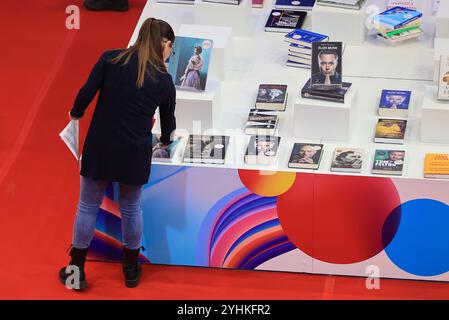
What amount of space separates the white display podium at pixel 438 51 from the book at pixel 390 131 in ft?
1.61

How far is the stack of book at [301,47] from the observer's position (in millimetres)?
8000

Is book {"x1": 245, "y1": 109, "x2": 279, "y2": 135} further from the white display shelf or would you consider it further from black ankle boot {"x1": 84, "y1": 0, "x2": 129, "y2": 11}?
black ankle boot {"x1": 84, "y1": 0, "x2": 129, "y2": 11}

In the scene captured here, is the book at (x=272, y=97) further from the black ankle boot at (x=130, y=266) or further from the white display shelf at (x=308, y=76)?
the black ankle boot at (x=130, y=266)

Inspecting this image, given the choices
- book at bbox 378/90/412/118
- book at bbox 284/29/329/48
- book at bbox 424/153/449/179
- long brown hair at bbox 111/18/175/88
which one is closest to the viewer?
long brown hair at bbox 111/18/175/88

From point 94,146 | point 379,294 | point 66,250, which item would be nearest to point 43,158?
point 66,250

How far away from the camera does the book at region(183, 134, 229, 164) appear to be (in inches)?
283

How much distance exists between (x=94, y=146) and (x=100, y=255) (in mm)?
863

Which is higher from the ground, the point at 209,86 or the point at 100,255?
the point at 209,86

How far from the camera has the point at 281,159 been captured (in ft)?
23.6

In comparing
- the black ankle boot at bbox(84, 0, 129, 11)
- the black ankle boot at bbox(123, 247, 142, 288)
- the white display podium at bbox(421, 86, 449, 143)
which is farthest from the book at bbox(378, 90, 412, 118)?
the black ankle boot at bbox(84, 0, 129, 11)

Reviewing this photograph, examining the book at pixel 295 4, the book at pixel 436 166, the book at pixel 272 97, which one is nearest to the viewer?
the book at pixel 436 166

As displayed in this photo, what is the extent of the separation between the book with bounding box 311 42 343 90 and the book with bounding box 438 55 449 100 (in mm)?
542

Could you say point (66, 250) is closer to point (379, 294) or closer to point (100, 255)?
point (100, 255)

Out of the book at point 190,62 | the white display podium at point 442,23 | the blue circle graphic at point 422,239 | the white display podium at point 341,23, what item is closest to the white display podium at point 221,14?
the white display podium at point 341,23
